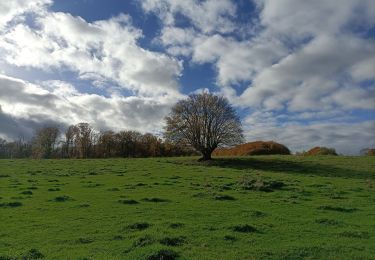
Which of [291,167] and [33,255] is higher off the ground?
[291,167]

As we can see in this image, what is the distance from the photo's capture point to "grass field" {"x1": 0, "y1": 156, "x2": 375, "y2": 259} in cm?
1213

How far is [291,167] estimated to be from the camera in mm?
48469

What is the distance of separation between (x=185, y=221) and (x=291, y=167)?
34.9m

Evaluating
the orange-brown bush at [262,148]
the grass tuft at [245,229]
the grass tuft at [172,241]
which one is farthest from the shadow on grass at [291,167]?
the grass tuft at [172,241]

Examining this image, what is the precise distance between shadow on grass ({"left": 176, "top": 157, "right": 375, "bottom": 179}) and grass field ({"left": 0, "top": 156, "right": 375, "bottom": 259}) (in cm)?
1297

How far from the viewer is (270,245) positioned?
12.8 m

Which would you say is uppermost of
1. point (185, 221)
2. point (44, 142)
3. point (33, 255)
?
point (44, 142)

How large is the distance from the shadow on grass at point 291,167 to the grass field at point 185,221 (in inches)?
511

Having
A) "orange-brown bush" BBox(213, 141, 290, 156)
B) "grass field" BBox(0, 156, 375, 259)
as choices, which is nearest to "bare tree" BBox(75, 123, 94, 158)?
"orange-brown bush" BBox(213, 141, 290, 156)

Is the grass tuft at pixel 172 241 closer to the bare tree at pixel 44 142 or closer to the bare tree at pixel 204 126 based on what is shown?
the bare tree at pixel 204 126

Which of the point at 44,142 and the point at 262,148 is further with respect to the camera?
the point at 44,142

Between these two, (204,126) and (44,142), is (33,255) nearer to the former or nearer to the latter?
(204,126)

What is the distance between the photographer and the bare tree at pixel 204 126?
58.1 metres

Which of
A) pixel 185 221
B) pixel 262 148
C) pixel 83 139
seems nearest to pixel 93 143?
pixel 83 139
